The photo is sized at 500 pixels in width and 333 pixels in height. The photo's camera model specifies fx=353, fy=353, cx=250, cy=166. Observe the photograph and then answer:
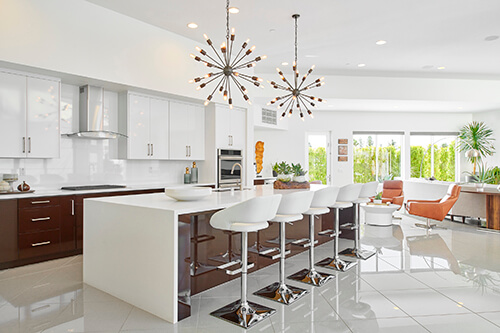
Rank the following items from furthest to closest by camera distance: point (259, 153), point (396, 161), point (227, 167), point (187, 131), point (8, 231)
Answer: point (396, 161), point (259, 153), point (227, 167), point (187, 131), point (8, 231)

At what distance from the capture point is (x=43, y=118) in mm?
4629

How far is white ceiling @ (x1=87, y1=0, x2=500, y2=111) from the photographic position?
479cm

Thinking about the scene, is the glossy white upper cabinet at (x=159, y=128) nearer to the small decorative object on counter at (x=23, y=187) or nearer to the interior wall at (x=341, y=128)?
the small decorative object on counter at (x=23, y=187)

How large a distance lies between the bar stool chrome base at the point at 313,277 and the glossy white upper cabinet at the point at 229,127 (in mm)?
3594

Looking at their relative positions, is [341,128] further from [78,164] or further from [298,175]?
[78,164]

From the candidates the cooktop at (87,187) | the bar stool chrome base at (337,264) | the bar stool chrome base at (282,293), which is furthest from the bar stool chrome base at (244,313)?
the cooktop at (87,187)

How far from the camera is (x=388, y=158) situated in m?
11.3

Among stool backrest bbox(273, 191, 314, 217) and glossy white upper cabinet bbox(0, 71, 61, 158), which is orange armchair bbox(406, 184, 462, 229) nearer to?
stool backrest bbox(273, 191, 314, 217)

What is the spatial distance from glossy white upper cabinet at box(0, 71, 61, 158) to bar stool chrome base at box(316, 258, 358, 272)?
3.81m

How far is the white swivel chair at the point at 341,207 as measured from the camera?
13.7 ft

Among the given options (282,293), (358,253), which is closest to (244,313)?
(282,293)

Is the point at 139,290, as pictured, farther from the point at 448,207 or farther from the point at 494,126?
the point at 494,126

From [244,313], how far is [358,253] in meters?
2.43

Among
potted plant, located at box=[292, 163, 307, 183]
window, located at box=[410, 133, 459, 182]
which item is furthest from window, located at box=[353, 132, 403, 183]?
potted plant, located at box=[292, 163, 307, 183]
